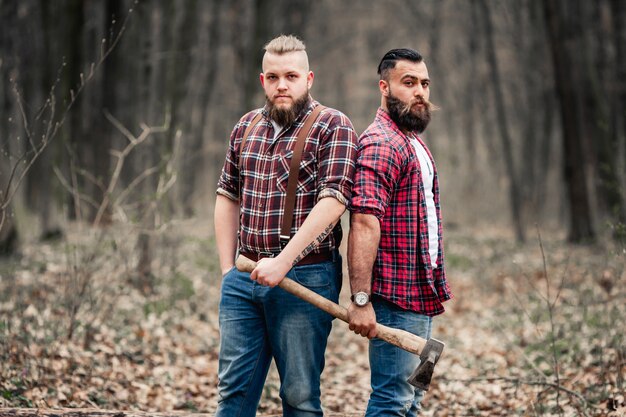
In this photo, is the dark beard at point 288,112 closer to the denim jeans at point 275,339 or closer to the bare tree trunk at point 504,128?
the denim jeans at point 275,339

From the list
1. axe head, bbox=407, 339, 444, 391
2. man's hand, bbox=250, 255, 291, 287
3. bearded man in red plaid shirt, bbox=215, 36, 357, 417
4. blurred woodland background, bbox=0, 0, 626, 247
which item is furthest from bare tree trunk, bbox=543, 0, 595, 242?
man's hand, bbox=250, 255, 291, 287

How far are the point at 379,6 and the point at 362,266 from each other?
27282 mm

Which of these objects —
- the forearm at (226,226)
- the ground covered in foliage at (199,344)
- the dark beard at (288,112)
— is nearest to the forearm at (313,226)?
the dark beard at (288,112)

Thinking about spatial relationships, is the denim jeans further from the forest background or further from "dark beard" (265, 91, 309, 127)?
Answer: the forest background

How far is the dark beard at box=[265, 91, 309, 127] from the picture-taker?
3.75 m

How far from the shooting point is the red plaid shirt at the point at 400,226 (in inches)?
146

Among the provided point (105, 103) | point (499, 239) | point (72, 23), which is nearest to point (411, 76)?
point (72, 23)

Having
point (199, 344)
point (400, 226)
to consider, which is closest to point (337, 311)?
point (400, 226)

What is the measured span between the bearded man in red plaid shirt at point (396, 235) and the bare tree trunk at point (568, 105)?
1169cm

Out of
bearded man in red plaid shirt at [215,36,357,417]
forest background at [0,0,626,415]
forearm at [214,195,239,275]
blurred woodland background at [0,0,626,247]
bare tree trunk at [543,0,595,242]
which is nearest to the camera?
bearded man in red plaid shirt at [215,36,357,417]

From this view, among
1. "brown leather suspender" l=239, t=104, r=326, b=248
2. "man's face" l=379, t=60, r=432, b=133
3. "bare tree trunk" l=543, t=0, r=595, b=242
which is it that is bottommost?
Answer: "brown leather suspender" l=239, t=104, r=326, b=248

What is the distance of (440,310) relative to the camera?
3840mm

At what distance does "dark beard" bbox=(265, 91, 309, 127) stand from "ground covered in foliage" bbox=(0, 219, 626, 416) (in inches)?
87.3

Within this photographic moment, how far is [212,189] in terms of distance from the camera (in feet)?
96.7
